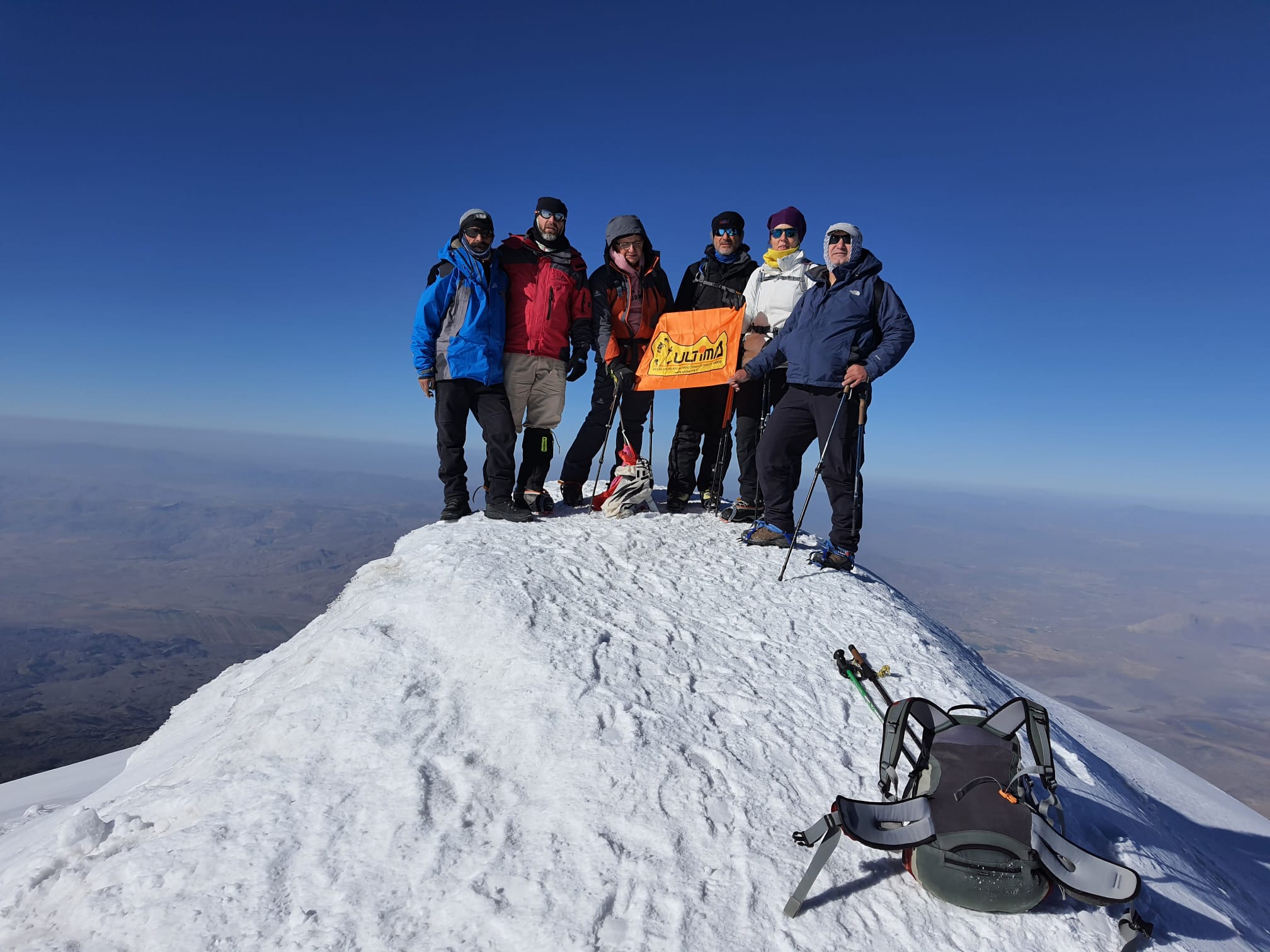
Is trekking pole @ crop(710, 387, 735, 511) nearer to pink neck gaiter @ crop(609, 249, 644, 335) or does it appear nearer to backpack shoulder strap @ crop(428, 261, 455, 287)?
pink neck gaiter @ crop(609, 249, 644, 335)

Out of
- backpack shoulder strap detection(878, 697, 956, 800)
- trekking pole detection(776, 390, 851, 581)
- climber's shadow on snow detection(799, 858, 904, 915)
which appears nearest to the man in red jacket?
trekking pole detection(776, 390, 851, 581)

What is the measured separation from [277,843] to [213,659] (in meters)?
205

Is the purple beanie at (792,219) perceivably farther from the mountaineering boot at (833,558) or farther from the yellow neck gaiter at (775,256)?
the mountaineering boot at (833,558)

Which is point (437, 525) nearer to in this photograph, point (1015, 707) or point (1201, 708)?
point (1015, 707)

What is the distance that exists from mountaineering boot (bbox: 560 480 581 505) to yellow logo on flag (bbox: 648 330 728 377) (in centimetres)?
204

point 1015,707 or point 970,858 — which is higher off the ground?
point 1015,707

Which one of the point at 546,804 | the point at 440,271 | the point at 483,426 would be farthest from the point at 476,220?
the point at 546,804

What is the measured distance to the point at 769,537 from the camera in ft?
24.8

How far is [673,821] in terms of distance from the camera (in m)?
3.26

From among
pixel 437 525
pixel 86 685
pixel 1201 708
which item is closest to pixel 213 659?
pixel 86 685

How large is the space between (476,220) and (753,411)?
4500 mm

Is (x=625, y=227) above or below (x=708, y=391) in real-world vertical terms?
above

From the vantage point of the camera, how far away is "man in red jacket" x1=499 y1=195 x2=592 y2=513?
7504 millimetres

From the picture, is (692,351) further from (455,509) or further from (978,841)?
(978,841)
